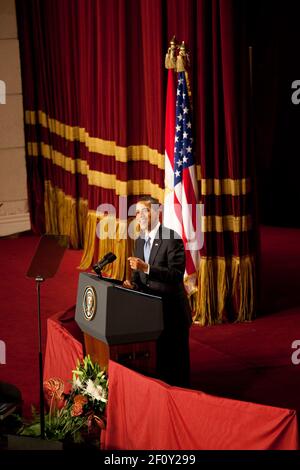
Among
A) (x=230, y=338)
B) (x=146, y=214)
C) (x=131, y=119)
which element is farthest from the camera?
(x=131, y=119)

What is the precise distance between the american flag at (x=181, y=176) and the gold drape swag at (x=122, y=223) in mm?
107

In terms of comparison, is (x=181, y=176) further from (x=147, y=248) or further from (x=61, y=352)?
(x=61, y=352)

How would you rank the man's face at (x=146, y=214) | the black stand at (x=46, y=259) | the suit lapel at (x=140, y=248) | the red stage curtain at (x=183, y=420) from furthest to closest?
1. the suit lapel at (x=140, y=248)
2. the man's face at (x=146, y=214)
3. the black stand at (x=46, y=259)
4. the red stage curtain at (x=183, y=420)

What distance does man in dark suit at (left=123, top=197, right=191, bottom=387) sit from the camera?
5.58m

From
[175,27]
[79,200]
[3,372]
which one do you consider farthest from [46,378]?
[79,200]

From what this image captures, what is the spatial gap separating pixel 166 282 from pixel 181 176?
7.21 ft

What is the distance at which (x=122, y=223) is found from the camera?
30.4 ft

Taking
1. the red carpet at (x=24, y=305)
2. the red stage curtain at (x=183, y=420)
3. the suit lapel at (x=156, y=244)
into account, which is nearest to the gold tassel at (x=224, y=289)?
the red carpet at (x=24, y=305)

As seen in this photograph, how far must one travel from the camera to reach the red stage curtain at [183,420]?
13.5 ft

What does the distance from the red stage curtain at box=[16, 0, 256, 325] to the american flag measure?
10cm

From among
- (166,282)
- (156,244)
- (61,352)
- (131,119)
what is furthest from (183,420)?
(131,119)

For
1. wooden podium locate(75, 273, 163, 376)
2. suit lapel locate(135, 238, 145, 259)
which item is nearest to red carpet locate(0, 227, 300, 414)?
wooden podium locate(75, 273, 163, 376)

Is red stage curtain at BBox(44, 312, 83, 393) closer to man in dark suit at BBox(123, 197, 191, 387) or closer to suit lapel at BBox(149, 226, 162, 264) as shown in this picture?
man in dark suit at BBox(123, 197, 191, 387)

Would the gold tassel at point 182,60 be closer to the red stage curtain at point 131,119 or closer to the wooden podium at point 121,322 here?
the red stage curtain at point 131,119
